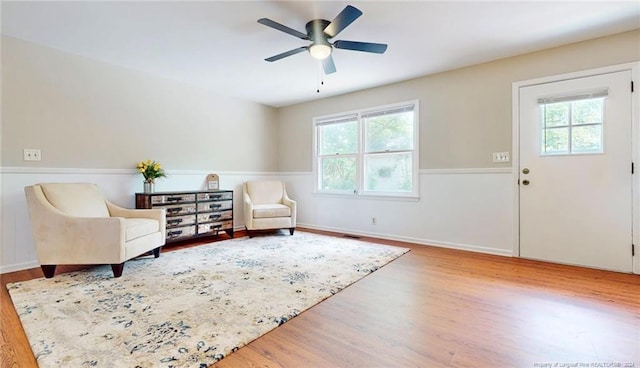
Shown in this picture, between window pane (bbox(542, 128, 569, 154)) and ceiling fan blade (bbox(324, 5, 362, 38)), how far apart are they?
2.52 meters

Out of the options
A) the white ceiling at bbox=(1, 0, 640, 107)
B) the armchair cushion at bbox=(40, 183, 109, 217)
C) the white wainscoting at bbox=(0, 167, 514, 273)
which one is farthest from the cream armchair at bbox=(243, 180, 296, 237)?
the white ceiling at bbox=(1, 0, 640, 107)

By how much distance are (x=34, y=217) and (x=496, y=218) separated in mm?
4688

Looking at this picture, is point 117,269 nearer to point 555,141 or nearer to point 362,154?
point 362,154

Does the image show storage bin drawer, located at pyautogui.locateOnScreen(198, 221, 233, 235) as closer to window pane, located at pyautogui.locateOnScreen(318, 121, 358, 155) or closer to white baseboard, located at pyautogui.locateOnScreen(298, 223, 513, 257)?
white baseboard, located at pyautogui.locateOnScreen(298, 223, 513, 257)

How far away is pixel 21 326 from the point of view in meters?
1.70

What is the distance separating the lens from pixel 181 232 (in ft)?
12.2

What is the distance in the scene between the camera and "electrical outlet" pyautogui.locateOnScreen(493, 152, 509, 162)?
3.32 m

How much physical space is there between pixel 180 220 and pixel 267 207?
3.96ft

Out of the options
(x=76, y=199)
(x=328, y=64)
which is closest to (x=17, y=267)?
(x=76, y=199)

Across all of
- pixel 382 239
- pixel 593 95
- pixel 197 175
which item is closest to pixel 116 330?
pixel 197 175

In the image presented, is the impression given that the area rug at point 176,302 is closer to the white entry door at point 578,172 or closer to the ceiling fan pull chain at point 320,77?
the white entry door at point 578,172

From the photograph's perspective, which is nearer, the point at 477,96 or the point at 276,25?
the point at 276,25

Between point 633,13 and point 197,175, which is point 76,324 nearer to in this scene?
point 197,175

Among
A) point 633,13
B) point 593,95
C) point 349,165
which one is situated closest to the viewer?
point 633,13
